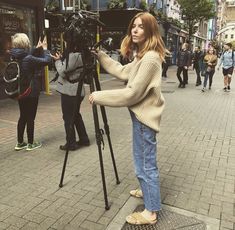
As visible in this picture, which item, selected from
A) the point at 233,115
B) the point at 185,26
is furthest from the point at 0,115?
the point at 185,26

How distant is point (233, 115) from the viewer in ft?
26.3

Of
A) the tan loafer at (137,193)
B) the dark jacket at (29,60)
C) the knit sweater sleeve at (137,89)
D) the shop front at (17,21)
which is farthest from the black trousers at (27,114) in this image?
the shop front at (17,21)

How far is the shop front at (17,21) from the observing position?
9.27 metres

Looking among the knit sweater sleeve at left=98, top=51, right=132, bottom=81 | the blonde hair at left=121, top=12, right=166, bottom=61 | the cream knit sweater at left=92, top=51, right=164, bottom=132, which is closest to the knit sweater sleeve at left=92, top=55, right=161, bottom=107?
the cream knit sweater at left=92, top=51, right=164, bottom=132

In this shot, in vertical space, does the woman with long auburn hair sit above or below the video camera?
below

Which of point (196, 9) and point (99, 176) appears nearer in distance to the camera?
point (99, 176)

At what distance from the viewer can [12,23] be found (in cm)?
966

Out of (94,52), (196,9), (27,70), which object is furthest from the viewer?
(196,9)

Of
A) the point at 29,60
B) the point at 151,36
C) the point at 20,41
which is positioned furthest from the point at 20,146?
the point at 151,36

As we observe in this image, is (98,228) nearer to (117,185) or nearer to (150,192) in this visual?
(150,192)

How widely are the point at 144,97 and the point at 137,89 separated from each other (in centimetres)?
16

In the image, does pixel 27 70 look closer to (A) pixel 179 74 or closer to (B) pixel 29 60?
(B) pixel 29 60

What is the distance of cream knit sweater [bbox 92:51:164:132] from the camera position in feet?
8.33

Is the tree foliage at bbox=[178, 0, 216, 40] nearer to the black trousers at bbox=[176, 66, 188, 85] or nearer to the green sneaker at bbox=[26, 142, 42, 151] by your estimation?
the black trousers at bbox=[176, 66, 188, 85]
